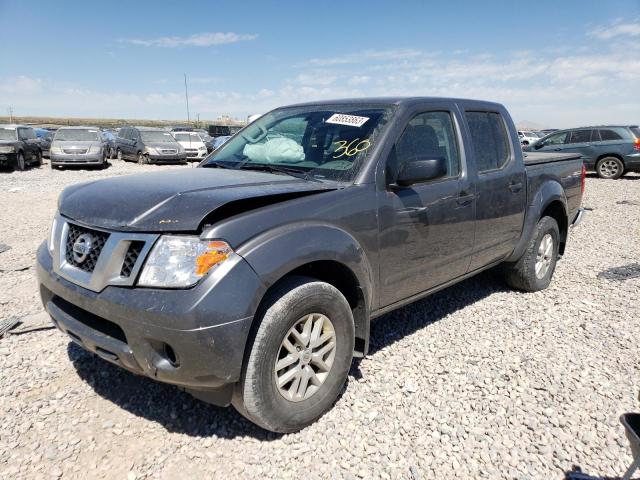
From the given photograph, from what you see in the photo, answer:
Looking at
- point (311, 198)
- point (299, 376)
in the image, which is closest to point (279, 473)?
point (299, 376)

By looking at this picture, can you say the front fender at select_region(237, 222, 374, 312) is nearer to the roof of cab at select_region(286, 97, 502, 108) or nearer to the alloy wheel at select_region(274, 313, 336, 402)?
the alloy wheel at select_region(274, 313, 336, 402)

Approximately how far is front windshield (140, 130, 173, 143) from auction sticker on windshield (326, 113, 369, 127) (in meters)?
17.6

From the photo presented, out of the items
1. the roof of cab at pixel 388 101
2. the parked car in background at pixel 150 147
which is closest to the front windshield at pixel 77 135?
the parked car in background at pixel 150 147

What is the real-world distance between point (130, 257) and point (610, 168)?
17.5 m

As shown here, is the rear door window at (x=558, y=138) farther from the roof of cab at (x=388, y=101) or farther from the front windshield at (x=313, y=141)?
the front windshield at (x=313, y=141)

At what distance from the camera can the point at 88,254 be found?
2.37 metres

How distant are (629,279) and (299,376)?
14.8ft

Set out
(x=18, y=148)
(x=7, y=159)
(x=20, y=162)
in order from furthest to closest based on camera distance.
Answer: (x=20, y=162), (x=18, y=148), (x=7, y=159)

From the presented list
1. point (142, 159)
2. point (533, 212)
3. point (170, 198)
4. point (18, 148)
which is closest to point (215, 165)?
point (170, 198)

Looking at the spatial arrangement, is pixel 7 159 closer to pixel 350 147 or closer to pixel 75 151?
pixel 75 151

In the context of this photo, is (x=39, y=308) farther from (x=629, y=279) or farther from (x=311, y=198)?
(x=629, y=279)

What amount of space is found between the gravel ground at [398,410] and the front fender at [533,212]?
1.88ft

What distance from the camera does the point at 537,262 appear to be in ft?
15.4

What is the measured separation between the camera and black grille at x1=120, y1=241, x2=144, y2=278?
2215 millimetres
